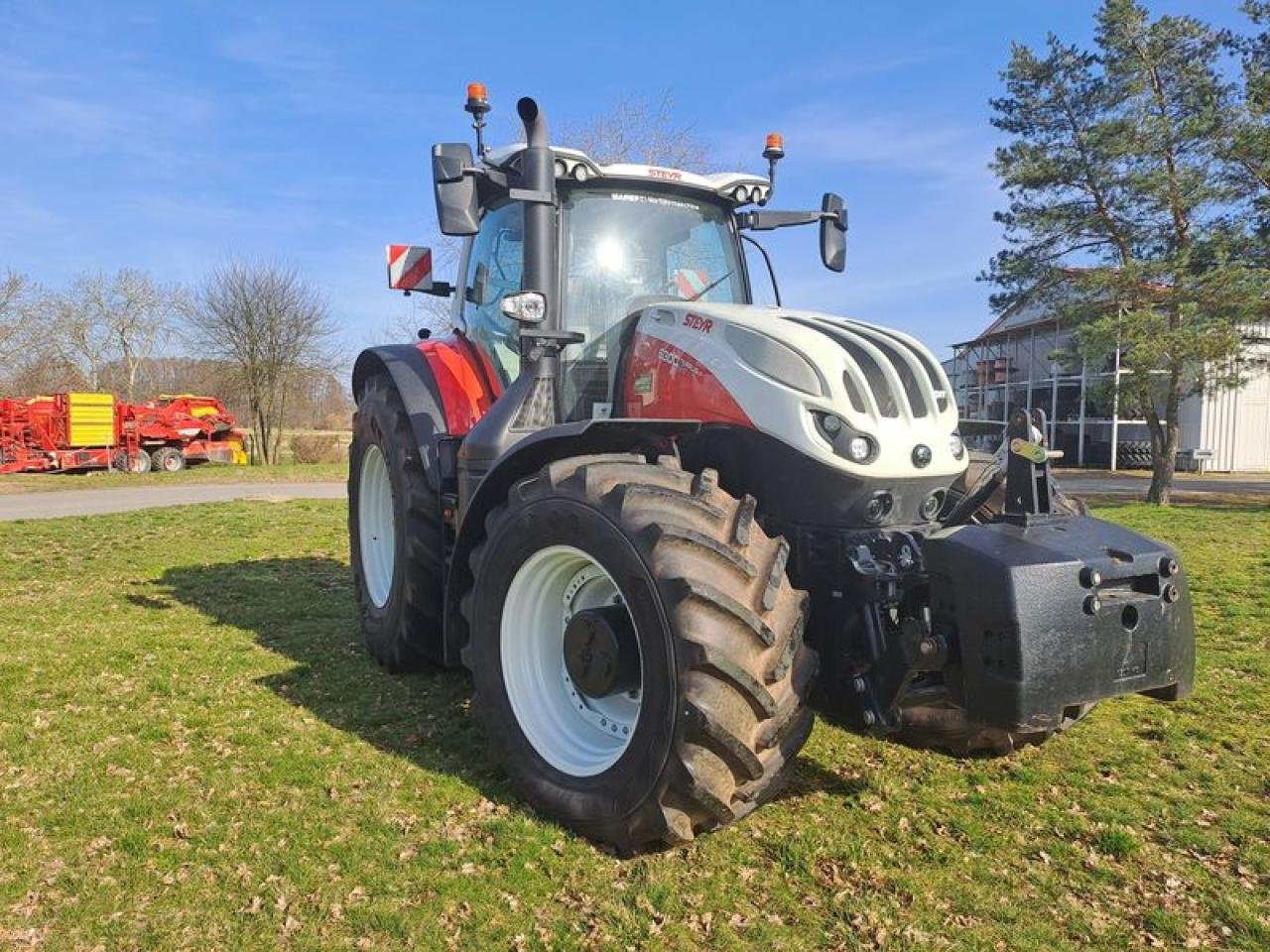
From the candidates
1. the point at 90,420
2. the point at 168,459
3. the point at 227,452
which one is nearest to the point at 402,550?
the point at 90,420

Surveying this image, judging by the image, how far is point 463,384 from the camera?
516cm

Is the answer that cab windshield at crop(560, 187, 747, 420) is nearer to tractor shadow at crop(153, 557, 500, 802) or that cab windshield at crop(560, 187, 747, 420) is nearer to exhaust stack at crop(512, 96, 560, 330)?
exhaust stack at crop(512, 96, 560, 330)

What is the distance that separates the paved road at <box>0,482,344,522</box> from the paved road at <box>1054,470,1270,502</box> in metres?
19.2

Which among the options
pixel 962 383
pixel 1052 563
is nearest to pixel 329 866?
pixel 1052 563

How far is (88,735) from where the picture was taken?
4.34 meters

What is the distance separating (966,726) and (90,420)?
28.5 metres

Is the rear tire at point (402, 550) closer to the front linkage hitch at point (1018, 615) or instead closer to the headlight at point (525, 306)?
the headlight at point (525, 306)

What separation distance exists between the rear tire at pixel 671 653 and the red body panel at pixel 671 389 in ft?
1.32

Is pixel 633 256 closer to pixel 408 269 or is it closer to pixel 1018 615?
pixel 408 269

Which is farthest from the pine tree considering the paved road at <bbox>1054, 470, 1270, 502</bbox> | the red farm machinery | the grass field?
the red farm machinery

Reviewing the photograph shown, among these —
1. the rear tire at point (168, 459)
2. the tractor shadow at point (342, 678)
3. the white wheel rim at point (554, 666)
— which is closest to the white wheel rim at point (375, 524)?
the tractor shadow at point (342, 678)

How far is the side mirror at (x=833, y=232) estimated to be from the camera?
5188 millimetres

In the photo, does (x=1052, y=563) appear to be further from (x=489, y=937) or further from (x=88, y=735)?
(x=88, y=735)

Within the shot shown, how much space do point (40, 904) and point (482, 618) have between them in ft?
5.59
